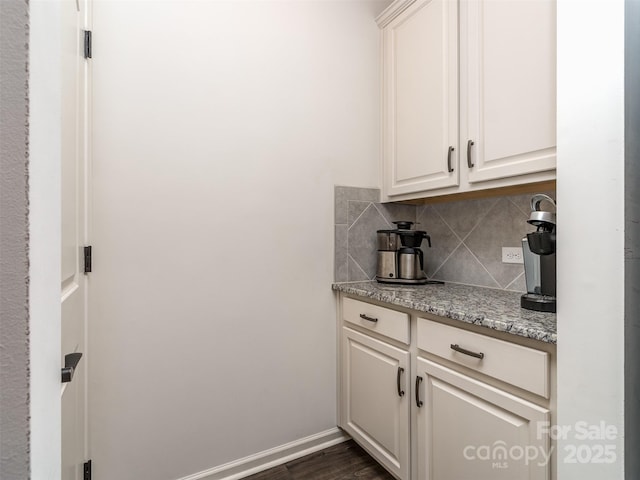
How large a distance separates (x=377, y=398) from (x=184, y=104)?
163 centimetres

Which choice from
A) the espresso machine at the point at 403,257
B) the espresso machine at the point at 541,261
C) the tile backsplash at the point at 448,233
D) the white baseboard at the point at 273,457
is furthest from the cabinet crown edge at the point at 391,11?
the white baseboard at the point at 273,457

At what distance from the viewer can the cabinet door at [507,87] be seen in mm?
1250

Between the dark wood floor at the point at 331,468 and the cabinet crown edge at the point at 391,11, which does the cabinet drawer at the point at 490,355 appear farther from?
the cabinet crown edge at the point at 391,11

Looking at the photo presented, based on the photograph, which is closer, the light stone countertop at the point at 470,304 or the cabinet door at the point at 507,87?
the light stone countertop at the point at 470,304

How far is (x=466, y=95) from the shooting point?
1.54m

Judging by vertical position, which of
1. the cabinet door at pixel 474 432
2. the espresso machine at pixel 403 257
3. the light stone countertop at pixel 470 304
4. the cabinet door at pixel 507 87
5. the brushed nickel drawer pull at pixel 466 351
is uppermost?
the cabinet door at pixel 507 87

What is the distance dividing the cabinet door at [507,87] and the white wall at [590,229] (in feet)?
1.58

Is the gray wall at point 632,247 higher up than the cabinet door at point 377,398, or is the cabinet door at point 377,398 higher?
the gray wall at point 632,247

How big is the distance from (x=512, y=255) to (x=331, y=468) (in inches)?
54.4

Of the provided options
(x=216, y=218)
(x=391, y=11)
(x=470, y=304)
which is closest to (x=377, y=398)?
(x=470, y=304)

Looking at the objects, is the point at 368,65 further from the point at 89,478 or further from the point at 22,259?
the point at 89,478

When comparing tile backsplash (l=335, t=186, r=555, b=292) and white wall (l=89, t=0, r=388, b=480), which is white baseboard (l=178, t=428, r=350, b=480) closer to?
white wall (l=89, t=0, r=388, b=480)

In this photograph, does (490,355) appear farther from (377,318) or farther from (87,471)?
(87,471)

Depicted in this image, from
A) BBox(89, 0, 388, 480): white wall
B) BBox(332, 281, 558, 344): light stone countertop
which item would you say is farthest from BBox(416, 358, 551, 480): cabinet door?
BBox(89, 0, 388, 480): white wall
